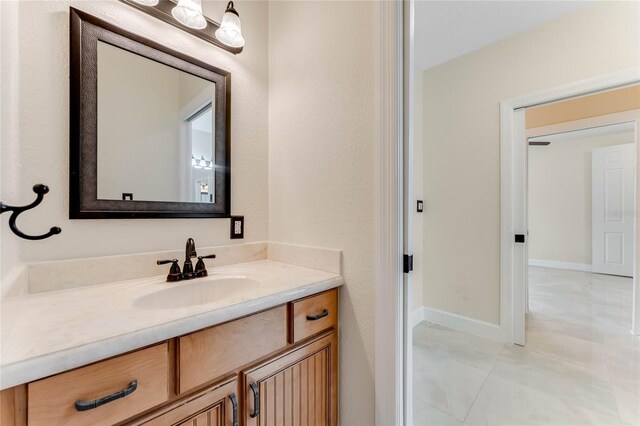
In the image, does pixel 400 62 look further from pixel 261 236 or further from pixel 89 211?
pixel 89 211

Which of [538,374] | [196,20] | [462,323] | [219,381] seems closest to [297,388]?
[219,381]

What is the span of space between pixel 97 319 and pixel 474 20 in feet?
9.20

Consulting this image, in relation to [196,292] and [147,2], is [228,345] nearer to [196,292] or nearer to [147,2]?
[196,292]

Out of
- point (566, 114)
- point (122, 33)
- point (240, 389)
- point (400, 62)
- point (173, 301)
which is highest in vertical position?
point (566, 114)

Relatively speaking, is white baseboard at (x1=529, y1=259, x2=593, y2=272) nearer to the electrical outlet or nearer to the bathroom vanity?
the bathroom vanity

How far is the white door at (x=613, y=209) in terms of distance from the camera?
423cm

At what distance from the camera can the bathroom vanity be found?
557mm

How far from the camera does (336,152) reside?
1.26 meters

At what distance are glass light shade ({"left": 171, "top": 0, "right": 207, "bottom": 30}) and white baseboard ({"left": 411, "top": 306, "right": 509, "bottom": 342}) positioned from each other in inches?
109

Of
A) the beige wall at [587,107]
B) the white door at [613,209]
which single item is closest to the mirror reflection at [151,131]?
the beige wall at [587,107]

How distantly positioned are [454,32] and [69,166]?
266 cm

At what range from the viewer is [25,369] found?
1.67 ft

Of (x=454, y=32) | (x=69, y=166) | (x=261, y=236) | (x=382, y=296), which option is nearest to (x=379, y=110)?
(x=382, y=296)

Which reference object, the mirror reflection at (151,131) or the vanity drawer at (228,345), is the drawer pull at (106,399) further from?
the mirror reflection at (151,131)
